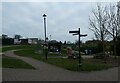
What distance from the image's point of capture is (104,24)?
40.7m

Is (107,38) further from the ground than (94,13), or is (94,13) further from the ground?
(94,13)

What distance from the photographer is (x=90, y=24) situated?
43.1 m

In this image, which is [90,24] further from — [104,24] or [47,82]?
[47,82]

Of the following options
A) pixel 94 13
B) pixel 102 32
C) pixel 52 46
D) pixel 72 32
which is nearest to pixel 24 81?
pixel 72 32

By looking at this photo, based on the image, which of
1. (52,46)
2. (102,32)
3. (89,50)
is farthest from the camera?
(89,50)

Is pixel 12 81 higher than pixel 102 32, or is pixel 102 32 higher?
pixel 102 32

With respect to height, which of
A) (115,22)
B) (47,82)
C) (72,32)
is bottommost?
(47,82)

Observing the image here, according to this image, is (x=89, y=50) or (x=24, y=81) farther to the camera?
(x=89, y=50)

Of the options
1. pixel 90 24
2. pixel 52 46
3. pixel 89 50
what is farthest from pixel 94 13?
pixel 89 50

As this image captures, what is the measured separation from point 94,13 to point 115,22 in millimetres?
3486

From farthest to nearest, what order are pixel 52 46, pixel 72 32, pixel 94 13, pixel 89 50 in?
pixel 89 50 → pixel 52 46 → pixel 94 13 → pixel 72 32

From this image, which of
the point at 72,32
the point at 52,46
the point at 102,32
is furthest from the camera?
the point at 52,46

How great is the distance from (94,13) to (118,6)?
3.94m

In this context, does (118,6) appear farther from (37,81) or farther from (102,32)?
(37,81)
